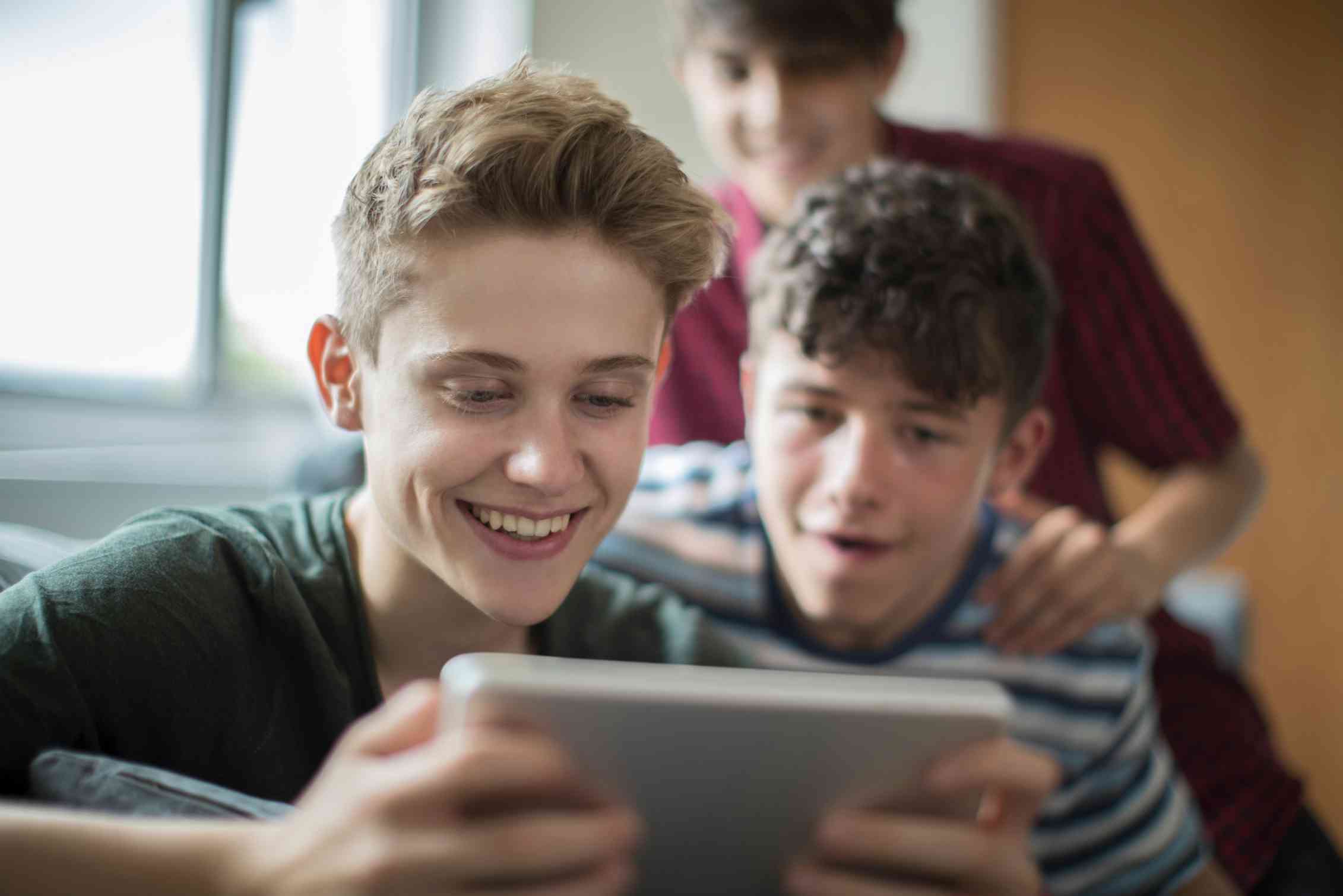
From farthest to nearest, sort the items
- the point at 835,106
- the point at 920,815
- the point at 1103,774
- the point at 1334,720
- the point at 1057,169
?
1. the point at 1334,720
2. the point at 1057,169
3. the point at 835,106
4. the point at 1103,774
5. the point at 920,815

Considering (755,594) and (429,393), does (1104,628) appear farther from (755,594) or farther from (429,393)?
(429,393)

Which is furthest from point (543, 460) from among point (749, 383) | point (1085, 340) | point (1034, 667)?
point (1085, 340)

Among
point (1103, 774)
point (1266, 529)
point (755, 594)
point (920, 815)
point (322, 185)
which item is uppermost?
point (322, 185)

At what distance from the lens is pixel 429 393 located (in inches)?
28.8

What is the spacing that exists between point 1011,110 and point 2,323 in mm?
2899

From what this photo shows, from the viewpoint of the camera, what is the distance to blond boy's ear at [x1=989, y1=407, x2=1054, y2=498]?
1.24m

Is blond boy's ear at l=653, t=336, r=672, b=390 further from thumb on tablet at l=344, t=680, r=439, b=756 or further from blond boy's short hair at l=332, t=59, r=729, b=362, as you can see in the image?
thumb on tablet at l=344, t=680, r=439, b=756

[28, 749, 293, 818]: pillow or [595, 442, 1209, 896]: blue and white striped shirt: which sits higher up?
[28, 749, 293, 818]: pillow

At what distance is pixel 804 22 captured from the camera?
1364 millimetres

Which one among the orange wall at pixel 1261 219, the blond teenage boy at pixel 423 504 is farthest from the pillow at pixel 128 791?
the orange wall at pixel 1261 219

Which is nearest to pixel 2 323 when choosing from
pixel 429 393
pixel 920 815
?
pixel 429 393

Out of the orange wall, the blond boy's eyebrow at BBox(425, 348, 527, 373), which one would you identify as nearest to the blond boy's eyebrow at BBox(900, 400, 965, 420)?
the blond boy's eyebrow at BBox(425, 348, 527, 373)

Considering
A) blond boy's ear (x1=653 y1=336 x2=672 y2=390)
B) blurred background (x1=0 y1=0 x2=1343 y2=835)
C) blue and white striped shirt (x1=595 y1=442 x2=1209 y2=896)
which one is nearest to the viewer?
blond boy's ear (x1=653 y1=336 x2=672 y2=390)

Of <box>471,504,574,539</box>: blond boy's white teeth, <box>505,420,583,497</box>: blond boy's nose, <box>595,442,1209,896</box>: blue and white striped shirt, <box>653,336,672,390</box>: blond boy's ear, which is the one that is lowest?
<box>595,442,1209,896</box>: blue and white striped shirt
